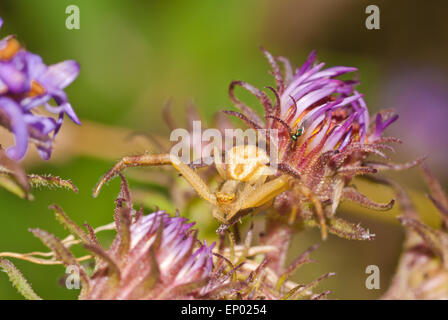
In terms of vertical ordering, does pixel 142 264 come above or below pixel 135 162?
below

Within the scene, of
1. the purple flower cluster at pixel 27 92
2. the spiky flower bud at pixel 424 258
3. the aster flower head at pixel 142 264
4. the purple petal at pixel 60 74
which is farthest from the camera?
the spiky flower bud at pixel 424 258

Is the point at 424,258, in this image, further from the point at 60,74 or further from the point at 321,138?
the point at 60,74

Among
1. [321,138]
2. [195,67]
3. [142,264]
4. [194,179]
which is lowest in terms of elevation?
[142,264]

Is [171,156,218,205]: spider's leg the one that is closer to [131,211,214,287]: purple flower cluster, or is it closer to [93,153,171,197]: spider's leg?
[93,153,171,197]: spider's leg

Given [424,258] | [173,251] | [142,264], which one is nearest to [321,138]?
[173,251]

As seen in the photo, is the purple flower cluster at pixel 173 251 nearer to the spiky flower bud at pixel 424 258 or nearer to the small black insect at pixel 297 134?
the small black insect at pixel 297 134

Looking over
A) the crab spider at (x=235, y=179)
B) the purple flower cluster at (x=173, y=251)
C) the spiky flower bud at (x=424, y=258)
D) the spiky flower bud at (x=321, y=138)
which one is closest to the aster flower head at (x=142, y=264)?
the purple flower cluster at (x=173, y=251)
